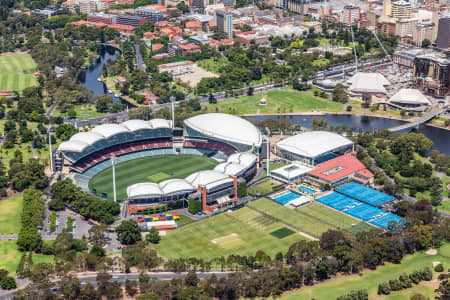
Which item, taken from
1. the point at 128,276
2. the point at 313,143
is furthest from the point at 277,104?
the point at 128,276

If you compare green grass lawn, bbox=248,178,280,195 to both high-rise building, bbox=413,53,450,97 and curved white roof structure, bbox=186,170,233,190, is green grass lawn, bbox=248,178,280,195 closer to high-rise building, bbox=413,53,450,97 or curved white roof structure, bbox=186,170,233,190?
curved white roof structure, bbox=186,170,233,190

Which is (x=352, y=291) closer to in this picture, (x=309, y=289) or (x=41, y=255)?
(x=309, y=289)

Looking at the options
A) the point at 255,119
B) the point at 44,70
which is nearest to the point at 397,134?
the point at 255,119

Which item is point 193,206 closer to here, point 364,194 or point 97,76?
point 364,194

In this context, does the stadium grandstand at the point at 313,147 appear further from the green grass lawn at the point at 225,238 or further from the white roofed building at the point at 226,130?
the green grass lawn at the point at 225,238

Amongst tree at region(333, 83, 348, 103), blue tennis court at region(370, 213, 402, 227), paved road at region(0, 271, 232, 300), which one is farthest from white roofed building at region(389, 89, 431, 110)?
paved road at region(0, 271, 232, 300)
